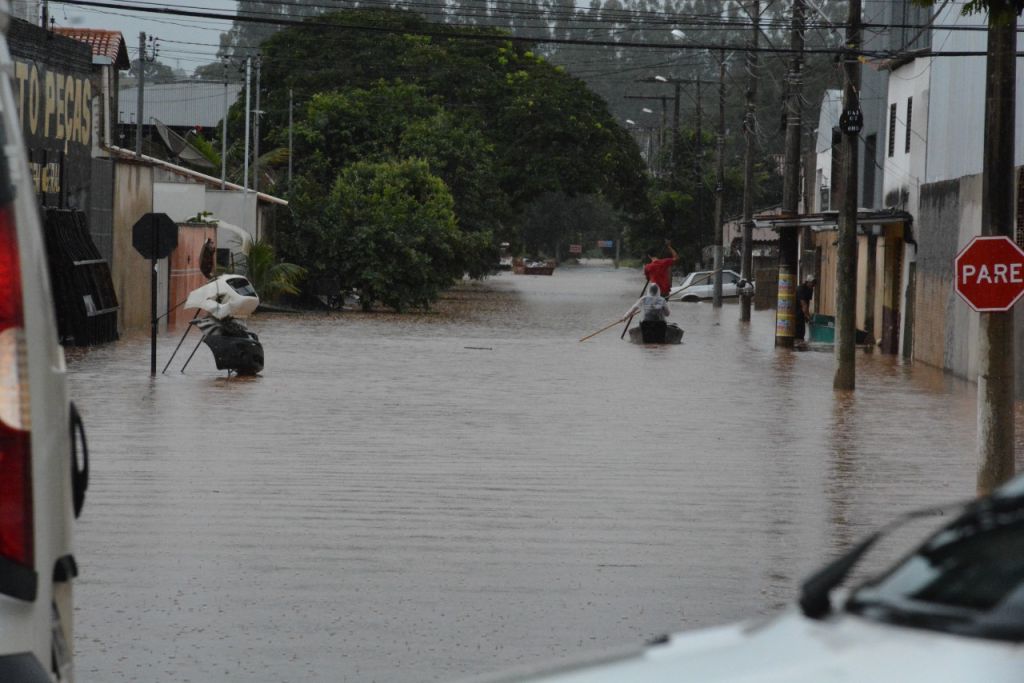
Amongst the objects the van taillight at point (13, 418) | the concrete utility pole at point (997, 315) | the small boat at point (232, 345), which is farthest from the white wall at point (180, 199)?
the van taillight at point (13, 418)

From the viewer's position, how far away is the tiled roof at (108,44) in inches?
1637

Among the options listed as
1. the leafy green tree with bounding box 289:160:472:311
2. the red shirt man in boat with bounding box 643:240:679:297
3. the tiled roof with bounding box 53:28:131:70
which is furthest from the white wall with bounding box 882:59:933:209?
the tiled roof with bounding box 53:28:131:70

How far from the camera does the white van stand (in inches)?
142

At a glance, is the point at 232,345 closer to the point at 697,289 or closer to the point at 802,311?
the point at 802,311

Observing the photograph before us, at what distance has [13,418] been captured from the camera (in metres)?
3.63

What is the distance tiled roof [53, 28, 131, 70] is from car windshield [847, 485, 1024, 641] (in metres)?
Result: 40.0

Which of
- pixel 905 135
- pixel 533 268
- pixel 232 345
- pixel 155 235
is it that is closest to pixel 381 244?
pixel 905 135

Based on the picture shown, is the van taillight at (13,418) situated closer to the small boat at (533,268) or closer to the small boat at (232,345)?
the small boat at (232,345)

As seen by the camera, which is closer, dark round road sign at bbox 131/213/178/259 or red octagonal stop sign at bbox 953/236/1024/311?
red octagonal stop sign at bbox 953/236/1024/311

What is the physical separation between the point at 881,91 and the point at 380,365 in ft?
55.4

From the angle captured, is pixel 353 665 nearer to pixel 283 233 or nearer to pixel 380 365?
pixel 380 365

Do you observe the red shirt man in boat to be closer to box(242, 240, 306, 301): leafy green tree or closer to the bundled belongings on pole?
box(242, 240, 306, 301): leafy green tree

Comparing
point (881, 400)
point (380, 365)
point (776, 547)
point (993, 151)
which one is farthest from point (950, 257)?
point (776, 547)

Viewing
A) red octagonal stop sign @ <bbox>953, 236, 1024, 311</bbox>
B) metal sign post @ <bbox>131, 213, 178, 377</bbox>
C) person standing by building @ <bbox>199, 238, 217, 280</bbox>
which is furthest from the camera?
person standing by building @ <bbox>199, 238, 217, 280</bbox>
